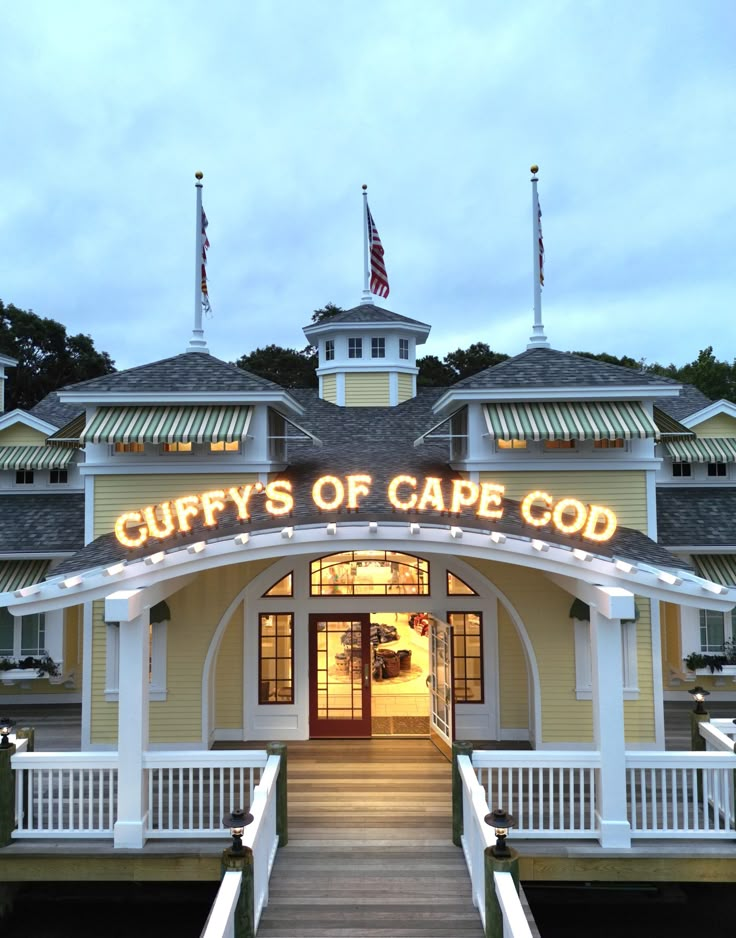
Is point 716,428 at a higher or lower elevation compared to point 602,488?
higher

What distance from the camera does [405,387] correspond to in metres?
24.9

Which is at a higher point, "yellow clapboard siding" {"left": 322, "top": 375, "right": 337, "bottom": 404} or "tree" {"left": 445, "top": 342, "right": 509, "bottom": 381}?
"tree" {"left": 445, "top": 342, "right": 509, "bottom": 381}

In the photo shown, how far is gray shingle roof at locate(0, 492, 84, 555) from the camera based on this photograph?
1532 cm

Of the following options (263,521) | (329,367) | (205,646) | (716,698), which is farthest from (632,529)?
(329,367)

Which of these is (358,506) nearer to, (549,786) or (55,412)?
(549,786)

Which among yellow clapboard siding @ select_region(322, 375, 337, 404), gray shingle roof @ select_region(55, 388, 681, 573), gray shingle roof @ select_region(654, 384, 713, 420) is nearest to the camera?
gray shingle roof @ select_region(55, 388, 681, 573)

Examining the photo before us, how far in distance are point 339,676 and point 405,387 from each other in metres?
13.5

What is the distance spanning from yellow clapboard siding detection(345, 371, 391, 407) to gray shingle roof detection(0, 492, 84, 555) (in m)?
10.5

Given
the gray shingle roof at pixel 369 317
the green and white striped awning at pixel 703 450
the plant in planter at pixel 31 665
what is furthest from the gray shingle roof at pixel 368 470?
the green and white striped awning at pixel 703 450

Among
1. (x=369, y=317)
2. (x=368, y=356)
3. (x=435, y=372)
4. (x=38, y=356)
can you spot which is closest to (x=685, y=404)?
(x=368, y=356)

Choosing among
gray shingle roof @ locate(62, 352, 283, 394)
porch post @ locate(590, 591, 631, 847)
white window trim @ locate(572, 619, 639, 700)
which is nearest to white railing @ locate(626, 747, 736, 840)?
porch post @ locate(590, 591, 631, 847)

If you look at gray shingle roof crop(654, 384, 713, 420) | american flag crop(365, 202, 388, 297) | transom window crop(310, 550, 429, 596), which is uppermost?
american flag crop(365, 202, 388, 297)

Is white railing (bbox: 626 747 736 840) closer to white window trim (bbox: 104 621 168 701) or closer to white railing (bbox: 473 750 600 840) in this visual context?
white railing (bbox: 473 750 600 840)

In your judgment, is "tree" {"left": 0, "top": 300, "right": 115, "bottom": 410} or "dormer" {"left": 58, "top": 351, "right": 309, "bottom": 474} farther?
"tree" {"left": 0, "top": 300, "right": 115, "bottom": 410}
